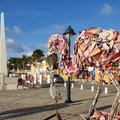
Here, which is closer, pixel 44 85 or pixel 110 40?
pixel 110 40

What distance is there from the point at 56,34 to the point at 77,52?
113 centimetres

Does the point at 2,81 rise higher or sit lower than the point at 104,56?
lower

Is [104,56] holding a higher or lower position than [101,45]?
lower

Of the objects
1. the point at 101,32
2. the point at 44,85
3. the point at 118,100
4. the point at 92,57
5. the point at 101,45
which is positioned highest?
the point at 101,32

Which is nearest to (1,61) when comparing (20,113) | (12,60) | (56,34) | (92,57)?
(20,113)

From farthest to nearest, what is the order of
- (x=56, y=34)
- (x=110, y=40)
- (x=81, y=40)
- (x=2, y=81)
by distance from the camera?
(x=2, y=81), (x=56, y=34), (x=81, y=40), (x=110, y=40)

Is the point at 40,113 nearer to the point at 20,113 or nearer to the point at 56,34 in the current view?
the point at 20,113

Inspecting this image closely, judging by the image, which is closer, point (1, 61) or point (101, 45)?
point (101, 45)

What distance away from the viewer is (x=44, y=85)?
61.8 ft

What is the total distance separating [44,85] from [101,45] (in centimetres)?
1485

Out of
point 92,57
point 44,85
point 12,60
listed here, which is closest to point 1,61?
point 44,85

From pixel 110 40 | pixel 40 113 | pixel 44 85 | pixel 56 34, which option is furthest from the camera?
pixel 44 85

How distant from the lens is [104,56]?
15.2 feet

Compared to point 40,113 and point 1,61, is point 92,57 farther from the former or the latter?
point 1,61
